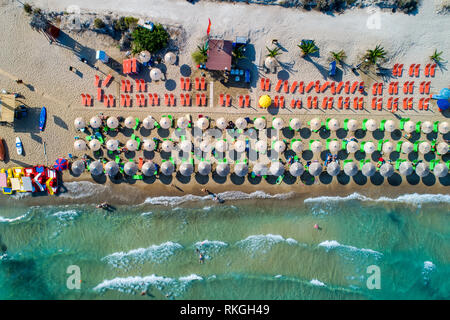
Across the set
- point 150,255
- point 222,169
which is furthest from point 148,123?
point 150,255

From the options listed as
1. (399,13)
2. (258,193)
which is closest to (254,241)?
(258,193)

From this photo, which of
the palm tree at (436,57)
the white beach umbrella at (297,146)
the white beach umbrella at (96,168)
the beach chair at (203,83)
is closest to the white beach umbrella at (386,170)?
the white beach umbrella at (297,146)

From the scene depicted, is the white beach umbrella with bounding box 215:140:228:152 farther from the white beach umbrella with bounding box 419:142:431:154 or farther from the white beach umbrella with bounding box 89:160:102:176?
the white beach umbrella with bounding box 419:142:431:154

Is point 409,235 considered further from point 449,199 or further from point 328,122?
point 328,122

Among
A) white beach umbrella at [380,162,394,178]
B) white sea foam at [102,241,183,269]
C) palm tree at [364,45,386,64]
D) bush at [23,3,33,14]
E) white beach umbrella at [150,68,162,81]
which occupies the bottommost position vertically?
white sea foam at [102,241,183,269]

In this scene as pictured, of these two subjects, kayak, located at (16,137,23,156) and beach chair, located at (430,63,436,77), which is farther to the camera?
beach chair, located at (430,63,436,77)

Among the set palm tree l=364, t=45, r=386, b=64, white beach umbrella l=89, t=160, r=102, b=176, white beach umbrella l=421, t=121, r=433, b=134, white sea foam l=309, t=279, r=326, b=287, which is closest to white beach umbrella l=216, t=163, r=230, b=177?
white beach umbrella l=89, t=160, r=102, b=176
